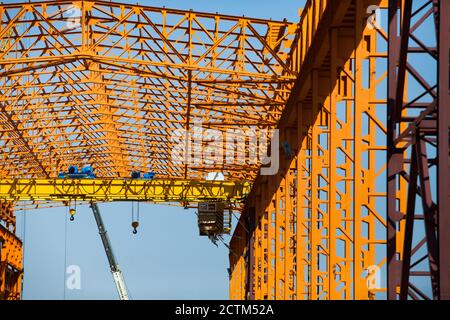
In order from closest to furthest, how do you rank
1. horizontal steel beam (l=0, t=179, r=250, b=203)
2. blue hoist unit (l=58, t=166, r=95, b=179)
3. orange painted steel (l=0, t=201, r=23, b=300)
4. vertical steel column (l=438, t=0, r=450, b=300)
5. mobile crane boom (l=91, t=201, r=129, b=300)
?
1. vertical steel column (l=438, t=0, r=450, b=300)
2. horizontal steel beam (l=0, t=179, r=250, b=203)
3. blue hoist unit (l=58, t=166, r=95, b=179)
4. orange painted steel (l=0, t=201, r=23, b=300)
5. mobile crane boom (l=91, t=201, r=129, b=300)

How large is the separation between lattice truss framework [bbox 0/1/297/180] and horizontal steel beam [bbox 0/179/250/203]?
3.43 feet

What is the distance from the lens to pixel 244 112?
140 feet

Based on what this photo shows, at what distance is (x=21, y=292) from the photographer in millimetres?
66250

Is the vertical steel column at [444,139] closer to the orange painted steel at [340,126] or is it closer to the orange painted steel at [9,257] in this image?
the orange painted steel at [340,126]

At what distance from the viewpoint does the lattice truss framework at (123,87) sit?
3306 cm

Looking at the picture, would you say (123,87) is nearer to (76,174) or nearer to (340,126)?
(76,174)

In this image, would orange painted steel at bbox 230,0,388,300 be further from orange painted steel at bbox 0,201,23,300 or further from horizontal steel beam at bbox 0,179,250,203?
orange painted steel at bbox 0,201,23,300

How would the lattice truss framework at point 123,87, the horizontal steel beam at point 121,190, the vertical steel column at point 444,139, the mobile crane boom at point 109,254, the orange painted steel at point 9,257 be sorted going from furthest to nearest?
the mobile crane boom at point 109,254 → the orange painted steel at point 9,257 → the horizontal steel beam at point 121,190 → the lattice truss framework at point 123,87 → the vertical steel column at point 444,139

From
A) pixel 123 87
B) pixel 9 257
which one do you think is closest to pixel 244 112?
pixel 123 87

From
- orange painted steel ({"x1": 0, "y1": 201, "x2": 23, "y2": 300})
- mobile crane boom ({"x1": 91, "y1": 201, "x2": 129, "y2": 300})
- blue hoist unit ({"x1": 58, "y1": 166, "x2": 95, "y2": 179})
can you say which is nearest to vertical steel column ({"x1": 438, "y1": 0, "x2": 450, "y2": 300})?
blue hoist unit ({"x1": 58, "y1": 166, "x2": 95, "y2": 179})

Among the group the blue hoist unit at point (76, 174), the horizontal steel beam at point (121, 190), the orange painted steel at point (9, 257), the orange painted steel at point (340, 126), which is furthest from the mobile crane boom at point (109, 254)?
the orange painted steel at point (340, 126)

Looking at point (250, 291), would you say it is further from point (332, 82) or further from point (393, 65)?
point (393, 65)

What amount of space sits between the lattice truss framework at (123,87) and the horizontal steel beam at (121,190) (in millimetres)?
1045

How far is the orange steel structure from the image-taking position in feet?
73.7
